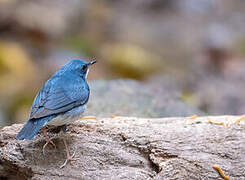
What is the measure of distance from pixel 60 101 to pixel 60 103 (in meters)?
0.03

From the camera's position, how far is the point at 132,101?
7441 millimetres

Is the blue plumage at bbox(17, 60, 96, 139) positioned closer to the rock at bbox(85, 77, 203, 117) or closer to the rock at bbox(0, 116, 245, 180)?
Result: the rock at bbox(0, 116, 245, 180)

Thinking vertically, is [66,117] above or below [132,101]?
below

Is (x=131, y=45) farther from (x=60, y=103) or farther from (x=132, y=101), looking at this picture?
(x=60, y=103)

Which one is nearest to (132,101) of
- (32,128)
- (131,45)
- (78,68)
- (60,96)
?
(78,68)

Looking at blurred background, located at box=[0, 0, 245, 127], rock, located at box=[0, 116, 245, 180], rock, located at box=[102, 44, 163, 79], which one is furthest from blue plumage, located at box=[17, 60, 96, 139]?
rock, located at box=[102, 44, 163, 79]

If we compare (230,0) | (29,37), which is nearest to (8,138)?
(29,37)

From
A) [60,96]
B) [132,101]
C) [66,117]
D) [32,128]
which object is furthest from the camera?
[132,101]

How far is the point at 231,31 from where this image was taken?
52.6 feet

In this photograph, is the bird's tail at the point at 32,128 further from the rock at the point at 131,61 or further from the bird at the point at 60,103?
the rock at the point at 131,61

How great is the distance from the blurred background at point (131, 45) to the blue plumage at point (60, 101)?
4.74m

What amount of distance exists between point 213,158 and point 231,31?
12285 mm

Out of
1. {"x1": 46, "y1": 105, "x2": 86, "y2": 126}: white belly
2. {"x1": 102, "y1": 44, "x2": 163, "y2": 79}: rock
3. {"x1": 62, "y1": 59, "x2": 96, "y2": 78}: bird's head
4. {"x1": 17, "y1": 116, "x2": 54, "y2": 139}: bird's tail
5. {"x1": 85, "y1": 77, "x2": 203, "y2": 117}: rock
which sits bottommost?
{"x1": 17, "y1": 116, "x2": 54, "y2": 139}: bird's tail

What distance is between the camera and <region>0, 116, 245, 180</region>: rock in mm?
4477
